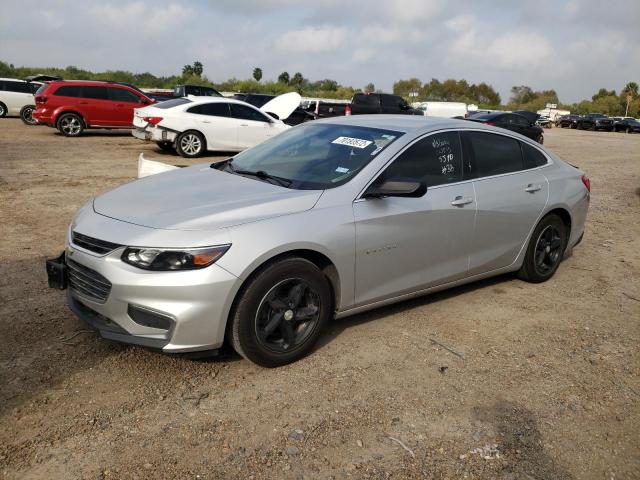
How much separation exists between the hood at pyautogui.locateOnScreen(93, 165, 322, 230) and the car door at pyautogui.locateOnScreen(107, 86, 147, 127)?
47.8 feet

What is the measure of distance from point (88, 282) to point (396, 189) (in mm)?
2014

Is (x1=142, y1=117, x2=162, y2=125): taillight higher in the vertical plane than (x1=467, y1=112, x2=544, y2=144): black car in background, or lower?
lower

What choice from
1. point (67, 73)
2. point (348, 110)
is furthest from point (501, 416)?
point (67, 73)

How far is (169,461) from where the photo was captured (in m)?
2.82

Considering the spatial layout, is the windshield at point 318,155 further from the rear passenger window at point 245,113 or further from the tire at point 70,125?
the tire at point 70,125

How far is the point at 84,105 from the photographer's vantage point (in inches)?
685

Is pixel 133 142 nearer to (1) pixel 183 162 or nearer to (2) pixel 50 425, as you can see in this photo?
(1) pixel 183 162

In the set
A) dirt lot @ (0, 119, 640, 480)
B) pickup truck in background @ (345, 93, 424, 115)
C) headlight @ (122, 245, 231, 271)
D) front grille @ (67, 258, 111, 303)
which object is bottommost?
dirt lot @ (0, 119, 640, 480)

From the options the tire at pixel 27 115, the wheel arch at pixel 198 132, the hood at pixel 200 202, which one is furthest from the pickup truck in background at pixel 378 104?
the hood at pixel 200 202

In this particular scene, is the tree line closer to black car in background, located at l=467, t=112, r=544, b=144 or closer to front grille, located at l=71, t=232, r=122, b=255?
black car in background, located at l=467, t=112, r=544, b=144

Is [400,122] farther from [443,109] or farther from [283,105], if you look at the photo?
[443,109]

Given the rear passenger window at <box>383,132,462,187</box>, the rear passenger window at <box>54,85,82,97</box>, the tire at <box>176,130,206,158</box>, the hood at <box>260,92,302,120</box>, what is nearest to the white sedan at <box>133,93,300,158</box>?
the tire at <box>176,130,206,158</box>

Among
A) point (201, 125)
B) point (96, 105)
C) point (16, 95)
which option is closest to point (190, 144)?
point (201, 125)

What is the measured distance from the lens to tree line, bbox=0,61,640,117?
59.5 metres
